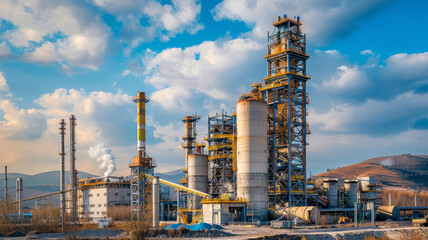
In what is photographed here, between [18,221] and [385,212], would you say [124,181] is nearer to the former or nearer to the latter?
[18,221]

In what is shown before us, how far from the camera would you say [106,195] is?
8456 cm

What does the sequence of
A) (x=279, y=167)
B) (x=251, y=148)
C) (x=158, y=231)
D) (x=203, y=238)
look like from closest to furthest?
→ (x=203, y=238) → (x=158, y=231) → (x=251, y=148) → (x=279, y=167)

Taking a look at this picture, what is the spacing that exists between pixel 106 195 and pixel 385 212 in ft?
171

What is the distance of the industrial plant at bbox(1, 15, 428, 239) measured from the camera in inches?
2334

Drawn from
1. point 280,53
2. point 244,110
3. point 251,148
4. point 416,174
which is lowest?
point 416,174

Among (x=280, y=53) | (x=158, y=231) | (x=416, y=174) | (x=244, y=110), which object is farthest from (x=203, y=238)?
(x=416, y=174)

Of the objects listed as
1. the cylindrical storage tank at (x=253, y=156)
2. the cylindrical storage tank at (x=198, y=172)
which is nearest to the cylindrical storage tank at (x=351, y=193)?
the cylindrical storage tank at (x=253, y=156)

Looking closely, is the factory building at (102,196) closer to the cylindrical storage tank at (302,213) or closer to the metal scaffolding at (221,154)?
the metal scaffolding at (221,154)

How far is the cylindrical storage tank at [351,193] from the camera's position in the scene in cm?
7262

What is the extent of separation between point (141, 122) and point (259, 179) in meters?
28.0

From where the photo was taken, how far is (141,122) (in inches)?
3083

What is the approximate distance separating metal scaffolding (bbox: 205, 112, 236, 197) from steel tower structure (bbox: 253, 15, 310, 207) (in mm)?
9592

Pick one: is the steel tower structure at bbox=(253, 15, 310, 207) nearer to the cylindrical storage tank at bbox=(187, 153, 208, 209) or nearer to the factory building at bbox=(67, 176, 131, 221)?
the cylindrical storage tank at bbox=(187, 153, 208, 209)

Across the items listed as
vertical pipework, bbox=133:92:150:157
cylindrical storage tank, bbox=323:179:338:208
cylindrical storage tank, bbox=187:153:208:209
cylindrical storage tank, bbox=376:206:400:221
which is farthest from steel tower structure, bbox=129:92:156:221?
cylindrical storage tank, bbox=376:206:400:221
